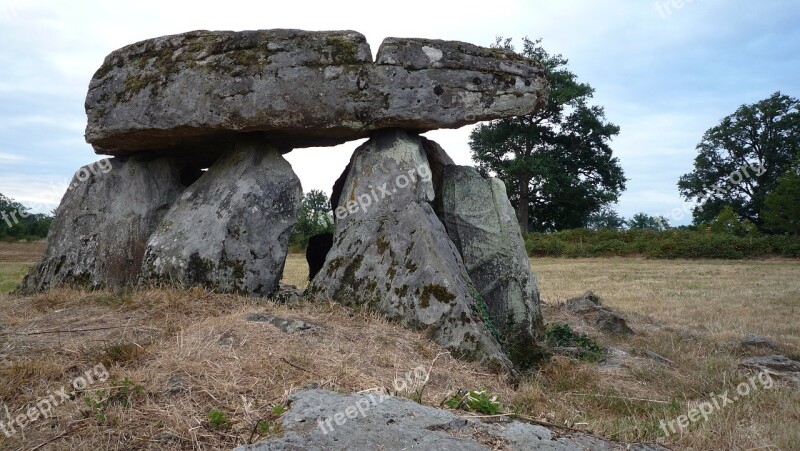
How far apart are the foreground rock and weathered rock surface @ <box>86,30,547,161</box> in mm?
4619

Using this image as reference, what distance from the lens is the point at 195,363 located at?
4.96 m

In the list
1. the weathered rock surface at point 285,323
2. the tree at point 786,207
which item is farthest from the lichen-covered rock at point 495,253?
the tree at point 786,207

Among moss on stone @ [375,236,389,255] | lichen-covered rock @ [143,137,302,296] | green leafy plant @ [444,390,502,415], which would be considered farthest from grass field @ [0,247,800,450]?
moss on stone @ [375,236,389,255]

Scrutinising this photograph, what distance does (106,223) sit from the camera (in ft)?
Result: 29.5

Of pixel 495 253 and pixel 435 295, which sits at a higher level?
pixel 495 253

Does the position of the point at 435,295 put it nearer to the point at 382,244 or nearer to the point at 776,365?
the point at 382,244

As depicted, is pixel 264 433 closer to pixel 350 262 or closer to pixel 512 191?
pixel 350 262

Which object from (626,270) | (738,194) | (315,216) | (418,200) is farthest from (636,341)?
(738,194)

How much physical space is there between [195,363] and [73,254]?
191 inches

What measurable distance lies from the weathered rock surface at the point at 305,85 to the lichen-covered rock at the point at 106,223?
0.90 m

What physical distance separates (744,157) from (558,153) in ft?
48.9

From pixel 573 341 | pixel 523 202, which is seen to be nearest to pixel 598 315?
pixel 573 341

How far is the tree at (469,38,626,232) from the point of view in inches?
1355

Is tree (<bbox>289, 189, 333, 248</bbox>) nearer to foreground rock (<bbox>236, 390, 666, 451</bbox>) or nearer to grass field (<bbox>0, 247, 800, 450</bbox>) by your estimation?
grass field (<bbox>0, 247, 800, 450</bbox>)
